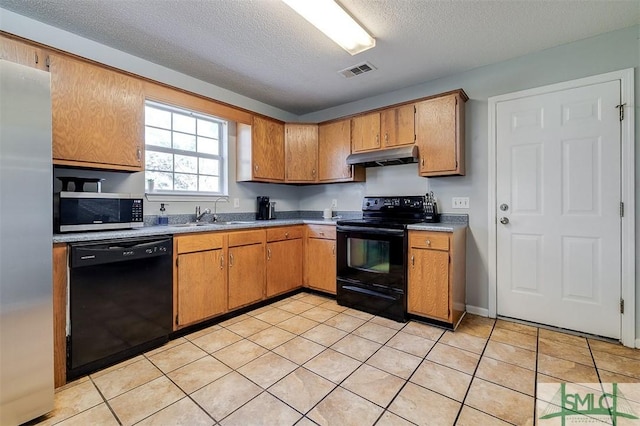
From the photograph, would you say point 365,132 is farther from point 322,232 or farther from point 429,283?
point 429,283

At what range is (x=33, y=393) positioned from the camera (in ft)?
4.78

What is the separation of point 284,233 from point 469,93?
2471mm

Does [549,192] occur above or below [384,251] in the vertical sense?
above

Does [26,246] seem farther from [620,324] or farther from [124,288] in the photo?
[620,324]

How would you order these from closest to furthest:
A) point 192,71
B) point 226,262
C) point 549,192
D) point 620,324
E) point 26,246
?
point 26,246, point 620,324, point 549,192, point 226,262, point 192,71

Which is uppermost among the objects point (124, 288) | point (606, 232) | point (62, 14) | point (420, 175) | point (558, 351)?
point (62, 14)

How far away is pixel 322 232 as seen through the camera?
3398 millimetres

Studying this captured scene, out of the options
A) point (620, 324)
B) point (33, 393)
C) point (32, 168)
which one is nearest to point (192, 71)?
point (32, 168)

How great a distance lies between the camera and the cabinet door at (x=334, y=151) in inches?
138

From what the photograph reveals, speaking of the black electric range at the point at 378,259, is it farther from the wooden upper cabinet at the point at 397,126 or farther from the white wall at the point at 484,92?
the wooden upper cabinet at the point at 397,126

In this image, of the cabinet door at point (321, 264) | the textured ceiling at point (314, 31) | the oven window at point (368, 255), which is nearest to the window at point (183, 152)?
the textured ceiling at point (314, 31)

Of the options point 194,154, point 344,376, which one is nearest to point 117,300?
point 344,376

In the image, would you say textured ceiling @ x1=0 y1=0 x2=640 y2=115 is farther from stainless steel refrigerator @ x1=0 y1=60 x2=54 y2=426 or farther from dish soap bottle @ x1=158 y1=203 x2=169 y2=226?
dish soap bottle @ x1=158 y1=203 x2=169 y2=226

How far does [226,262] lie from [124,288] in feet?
2.80
